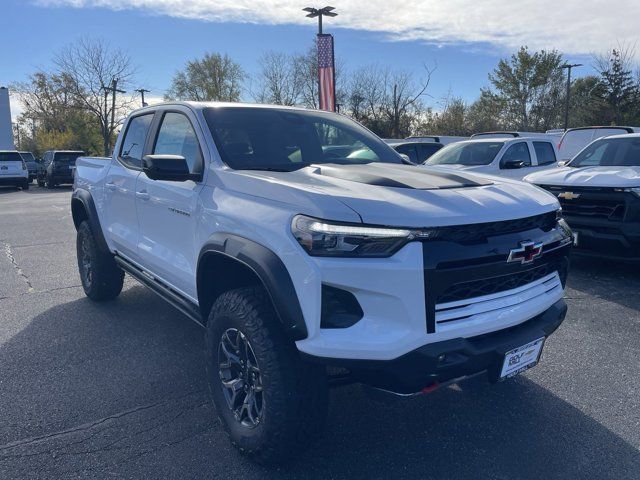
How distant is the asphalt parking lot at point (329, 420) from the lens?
2678 mm

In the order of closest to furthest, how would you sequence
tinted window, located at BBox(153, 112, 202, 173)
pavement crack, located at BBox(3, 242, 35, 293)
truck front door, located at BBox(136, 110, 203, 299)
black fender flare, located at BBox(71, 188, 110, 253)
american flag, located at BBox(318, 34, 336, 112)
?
truck front door, located at BBox(136, 110, 203, 299) → tinted window, located at BBox(153, 112, 202, 173) → black fender flare, located at BBox(71, 188, 110, 253) → pavement crack, located at BBox(3, 242, 35, 293) → american flag, located at BBox(318, 34, 336, 112)

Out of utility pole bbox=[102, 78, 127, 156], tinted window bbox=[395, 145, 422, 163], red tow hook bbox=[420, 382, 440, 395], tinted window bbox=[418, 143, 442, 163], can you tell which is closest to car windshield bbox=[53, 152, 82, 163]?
utility pole bbox=[102, 78, 127, 156]

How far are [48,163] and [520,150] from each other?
22944 millimetres

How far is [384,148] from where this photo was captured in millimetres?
4039

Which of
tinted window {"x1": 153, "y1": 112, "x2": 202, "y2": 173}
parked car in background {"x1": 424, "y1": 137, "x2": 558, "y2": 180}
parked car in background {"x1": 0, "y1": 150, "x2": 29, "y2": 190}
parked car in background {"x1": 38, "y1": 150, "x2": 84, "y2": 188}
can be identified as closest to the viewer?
tinted window {"x1": 153, "y1": 112, "x2": 202, "y2": 173}

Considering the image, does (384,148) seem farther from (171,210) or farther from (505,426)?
(505,426)

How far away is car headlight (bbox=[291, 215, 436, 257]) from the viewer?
2232 mm

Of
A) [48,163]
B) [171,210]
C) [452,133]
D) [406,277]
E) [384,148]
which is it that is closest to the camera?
[406,277]

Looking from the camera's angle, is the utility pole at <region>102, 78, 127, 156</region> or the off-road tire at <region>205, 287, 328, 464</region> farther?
the utility pole at <region>102, 78, 127, 156</region>

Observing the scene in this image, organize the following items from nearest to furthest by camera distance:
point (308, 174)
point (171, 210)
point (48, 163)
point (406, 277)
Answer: point (406, 277), point (308, 174), point (171, 210), point (48, 163)

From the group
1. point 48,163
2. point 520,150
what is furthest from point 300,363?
point 48,163

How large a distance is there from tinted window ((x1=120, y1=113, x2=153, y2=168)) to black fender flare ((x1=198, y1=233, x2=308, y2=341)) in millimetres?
2049

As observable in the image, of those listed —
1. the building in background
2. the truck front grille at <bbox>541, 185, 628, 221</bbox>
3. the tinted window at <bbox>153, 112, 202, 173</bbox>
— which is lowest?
the truck front grille at <bbox>541, 185, 628, 221</bbox>

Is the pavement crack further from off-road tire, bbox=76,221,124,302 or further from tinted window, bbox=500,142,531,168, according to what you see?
tinted window, bbox=500,142,531,168
